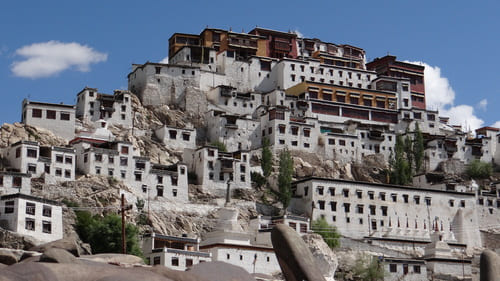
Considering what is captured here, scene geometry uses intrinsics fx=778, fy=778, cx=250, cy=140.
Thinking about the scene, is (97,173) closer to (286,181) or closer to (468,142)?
(286,181)

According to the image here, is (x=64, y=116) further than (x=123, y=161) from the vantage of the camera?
Yes

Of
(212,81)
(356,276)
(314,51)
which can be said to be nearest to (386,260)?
(356,276)

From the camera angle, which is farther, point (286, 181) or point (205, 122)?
point (205, 122)

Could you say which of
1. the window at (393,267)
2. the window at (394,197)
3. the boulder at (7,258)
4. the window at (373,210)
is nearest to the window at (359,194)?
the window at (373,210)

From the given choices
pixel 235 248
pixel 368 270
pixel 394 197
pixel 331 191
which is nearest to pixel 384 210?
pixel 394 197

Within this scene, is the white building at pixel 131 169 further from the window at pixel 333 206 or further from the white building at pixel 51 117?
the window at pixel 333 206

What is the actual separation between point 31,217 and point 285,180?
27112mm

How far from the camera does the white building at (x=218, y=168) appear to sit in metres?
72.8

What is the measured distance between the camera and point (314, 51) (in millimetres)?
108125

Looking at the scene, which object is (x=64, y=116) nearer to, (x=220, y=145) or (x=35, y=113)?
(x=35, y=113)

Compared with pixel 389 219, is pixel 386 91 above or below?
above

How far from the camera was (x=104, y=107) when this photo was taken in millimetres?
78688

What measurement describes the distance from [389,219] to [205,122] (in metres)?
22.9

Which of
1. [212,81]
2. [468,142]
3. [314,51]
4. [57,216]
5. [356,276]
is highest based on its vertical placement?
[314,51]
